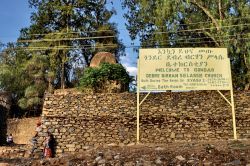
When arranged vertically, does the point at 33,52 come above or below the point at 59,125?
above

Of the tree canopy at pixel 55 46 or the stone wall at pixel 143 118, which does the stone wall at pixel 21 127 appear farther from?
the stone wall at pixel 143 118

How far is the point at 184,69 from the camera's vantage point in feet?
54.5

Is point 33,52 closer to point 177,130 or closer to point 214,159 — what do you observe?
point 177,130

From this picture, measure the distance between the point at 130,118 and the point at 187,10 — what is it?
36.2ft

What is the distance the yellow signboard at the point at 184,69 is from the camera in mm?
16484

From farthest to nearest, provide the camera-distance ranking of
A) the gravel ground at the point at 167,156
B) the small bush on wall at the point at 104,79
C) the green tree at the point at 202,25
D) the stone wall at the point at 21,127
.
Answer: the stone wall at the point at 21,127, the green tree at the point at 202,25, the small bush on wall at the point at 104,79, the gravel ground at the point at 167,156

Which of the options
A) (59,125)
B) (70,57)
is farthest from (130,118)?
(70,57)

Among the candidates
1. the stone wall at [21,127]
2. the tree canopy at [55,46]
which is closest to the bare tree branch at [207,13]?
the tree canopy at [55,46]

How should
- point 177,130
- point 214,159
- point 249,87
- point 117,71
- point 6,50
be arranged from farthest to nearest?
point 6,50 < point 249,87 < point 117,71 < point 177,130 < point 214,159

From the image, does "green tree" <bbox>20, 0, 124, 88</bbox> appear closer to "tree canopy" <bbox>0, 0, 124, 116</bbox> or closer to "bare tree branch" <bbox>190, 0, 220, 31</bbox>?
"tree canopy" <bbox>0, 0, 124, 116</bbox>

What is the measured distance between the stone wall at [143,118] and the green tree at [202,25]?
247 inches

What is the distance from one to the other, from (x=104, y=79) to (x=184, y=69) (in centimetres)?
407

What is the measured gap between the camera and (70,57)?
3161 cm

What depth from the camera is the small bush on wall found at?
19.1 m
